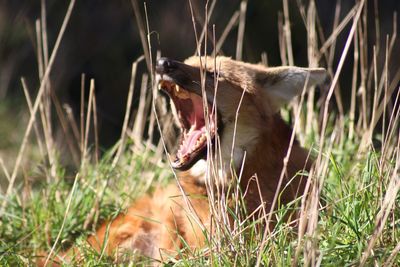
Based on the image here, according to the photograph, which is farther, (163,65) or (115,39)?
(115,39)

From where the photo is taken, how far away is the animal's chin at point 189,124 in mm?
4477

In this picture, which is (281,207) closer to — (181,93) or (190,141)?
(190,141)

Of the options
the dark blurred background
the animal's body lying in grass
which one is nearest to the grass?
the animal's body lying in grass

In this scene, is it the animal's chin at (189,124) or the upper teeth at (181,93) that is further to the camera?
the upper teeth at (181,93)

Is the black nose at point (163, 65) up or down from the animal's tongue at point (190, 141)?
up

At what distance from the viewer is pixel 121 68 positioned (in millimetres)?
10617

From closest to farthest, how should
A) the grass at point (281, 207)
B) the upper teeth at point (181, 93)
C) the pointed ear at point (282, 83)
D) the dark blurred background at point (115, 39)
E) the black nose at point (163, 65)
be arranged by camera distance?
the grass at point (281, 207)
the black nose at point (163, 65)
the upper teeth at point (181, 93)
the pointed ear at point (282, 83)
the dark blurred background at point (115, 39)

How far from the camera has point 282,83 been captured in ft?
15.9

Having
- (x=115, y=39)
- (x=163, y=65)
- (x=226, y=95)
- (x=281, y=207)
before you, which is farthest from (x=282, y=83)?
(x=115, y=39)

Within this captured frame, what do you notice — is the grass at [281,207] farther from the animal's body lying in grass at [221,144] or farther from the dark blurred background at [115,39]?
the dark blurred background at [115,39]

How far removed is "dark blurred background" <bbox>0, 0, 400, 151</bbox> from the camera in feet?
33.1

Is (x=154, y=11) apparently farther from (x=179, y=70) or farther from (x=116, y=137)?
(x=179, y=70)

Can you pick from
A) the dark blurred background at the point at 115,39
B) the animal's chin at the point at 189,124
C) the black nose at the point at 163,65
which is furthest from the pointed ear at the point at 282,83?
the dark blurred background at the point at 115,39

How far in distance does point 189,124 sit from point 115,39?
634 centimetres
